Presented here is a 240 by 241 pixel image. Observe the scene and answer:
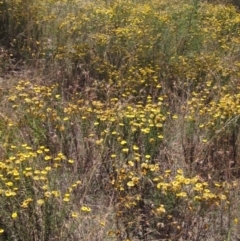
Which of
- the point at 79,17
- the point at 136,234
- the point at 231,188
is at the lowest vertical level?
the point at 136,234

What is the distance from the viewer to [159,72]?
5.07 meters

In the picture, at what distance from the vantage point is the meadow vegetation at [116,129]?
2.68 meters

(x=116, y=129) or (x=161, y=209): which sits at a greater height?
(x=116, y=129)

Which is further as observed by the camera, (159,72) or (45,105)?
(159,72)

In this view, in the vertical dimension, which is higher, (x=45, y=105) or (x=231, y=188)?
(x=45, y=105)

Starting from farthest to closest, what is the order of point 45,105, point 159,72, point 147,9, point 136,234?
point 147,9 < point 159,72 < point 45,105 < point 136,234

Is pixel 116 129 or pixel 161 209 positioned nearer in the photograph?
pixel 161 209

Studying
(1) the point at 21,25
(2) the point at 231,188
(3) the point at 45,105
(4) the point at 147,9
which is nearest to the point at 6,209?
(3) the point at 45,105

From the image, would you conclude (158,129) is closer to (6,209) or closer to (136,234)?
(136,234)

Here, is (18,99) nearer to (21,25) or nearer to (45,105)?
(45,105)

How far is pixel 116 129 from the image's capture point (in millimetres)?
3447

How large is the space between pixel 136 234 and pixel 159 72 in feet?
8.42

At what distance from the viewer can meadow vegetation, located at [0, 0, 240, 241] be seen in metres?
2.68

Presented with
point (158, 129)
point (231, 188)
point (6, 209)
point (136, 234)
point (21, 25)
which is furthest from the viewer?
point (21, 25)
